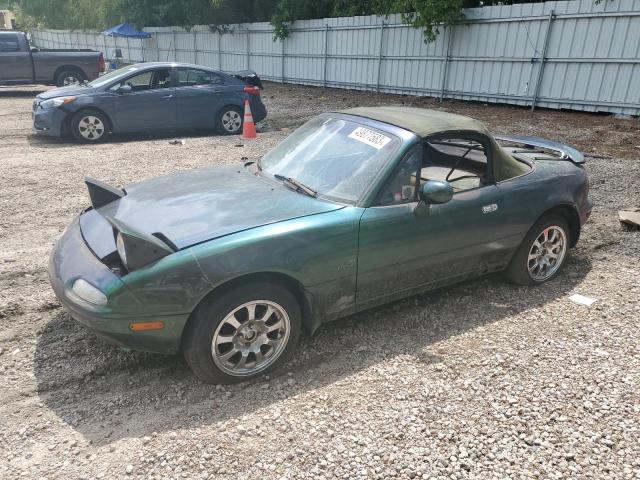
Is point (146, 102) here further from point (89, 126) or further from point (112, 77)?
point (89, 126)

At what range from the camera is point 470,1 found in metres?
15.2

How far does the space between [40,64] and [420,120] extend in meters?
15.8

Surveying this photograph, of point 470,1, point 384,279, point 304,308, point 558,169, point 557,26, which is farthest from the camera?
point 470,1

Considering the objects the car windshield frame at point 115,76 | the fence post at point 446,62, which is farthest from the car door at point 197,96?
the fence post at point 446,62

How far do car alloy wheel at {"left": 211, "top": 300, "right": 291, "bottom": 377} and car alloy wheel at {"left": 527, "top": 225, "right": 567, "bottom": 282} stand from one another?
2.38 m

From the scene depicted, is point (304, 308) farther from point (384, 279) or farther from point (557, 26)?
point (557, 26)

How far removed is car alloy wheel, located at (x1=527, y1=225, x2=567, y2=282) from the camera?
432 centimetres

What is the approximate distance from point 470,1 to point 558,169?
12915 millimetres

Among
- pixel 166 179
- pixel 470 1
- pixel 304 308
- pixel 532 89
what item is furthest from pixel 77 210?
pixel 470 1

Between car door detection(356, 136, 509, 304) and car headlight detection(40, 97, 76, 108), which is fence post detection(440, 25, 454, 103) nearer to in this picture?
car headlight detection(40, 97, 76, 108)

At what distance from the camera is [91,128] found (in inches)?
380

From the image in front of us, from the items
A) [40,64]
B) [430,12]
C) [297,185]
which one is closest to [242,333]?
[297,185]

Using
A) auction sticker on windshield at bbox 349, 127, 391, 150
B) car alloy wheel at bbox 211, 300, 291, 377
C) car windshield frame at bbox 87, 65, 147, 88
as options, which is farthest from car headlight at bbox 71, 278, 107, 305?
car windshield frame at bbox 87, 65, 147, 88

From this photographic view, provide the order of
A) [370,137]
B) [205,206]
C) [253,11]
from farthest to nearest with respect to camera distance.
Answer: [253,11], [370,137], [205,206]
